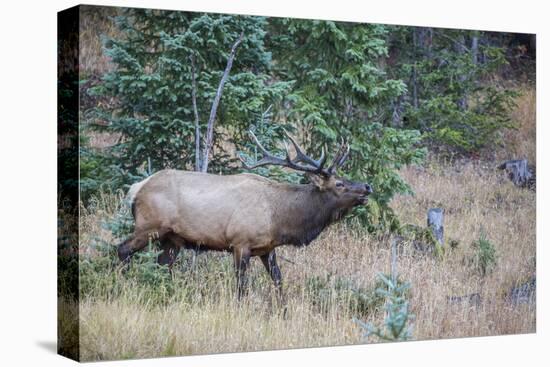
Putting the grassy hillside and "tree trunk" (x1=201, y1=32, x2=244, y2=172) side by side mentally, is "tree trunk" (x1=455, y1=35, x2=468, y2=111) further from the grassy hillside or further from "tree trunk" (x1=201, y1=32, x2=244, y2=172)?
"tree trunk" (x1=201, y1=32, x2=244, y2=172)

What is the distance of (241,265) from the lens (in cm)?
991

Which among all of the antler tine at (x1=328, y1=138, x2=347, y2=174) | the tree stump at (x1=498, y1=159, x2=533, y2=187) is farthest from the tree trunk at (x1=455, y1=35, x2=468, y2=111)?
the antler tine at (x1=328, y1=138, x2=347, y2=174)

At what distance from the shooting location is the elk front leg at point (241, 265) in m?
9.90

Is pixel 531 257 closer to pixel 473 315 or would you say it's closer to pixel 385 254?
pixel 473 315

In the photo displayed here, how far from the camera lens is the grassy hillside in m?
9.17

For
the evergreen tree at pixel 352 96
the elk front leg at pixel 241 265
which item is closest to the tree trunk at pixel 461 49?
the evergreen tree at pixel 352 96

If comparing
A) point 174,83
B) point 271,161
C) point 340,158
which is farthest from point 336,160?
point 174,83

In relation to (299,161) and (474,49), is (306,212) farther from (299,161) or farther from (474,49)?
(474,49)

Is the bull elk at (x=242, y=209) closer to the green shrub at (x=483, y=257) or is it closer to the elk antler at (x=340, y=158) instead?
the elk antler at (x=340, y=158)

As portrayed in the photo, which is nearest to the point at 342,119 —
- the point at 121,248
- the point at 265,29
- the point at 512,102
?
the point at 265,29

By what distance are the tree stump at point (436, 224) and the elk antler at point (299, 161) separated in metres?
1.27

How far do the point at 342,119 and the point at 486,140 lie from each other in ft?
5.58

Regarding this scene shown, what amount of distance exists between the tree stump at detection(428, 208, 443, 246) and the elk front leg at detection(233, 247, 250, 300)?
217cm

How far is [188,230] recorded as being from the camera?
989cm
